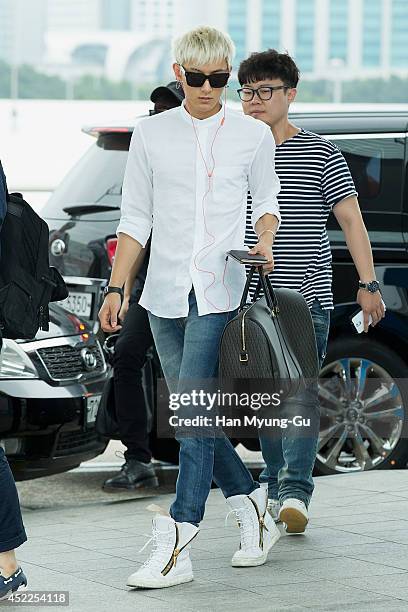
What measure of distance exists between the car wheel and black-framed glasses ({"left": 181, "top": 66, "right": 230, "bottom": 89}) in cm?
282

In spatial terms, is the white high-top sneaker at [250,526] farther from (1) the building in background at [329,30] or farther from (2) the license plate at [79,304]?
(1) the building in background at [329,30]

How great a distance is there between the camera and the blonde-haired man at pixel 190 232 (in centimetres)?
439

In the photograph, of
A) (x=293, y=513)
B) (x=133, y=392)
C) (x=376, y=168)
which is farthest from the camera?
(x=376, y=168)

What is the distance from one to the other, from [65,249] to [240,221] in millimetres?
2968

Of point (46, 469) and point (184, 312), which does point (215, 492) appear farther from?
point (184, 312)

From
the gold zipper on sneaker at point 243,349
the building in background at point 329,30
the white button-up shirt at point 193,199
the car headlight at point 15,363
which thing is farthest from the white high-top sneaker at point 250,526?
the building in background at point 329,30

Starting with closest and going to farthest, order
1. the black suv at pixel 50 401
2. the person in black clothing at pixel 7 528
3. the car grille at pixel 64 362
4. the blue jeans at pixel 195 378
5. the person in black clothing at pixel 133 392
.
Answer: the person in black clothing at pixel 7 528 < the blue jeans at pixel 195 378 < the black suv at pixel 50 401 < the car grille at pixel 64 362 < the person in black clothing at pixel 133 392

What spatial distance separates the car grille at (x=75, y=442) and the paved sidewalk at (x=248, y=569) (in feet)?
0.97

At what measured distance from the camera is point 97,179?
755 centimetres

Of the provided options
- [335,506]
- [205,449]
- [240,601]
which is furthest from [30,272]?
[335,506]

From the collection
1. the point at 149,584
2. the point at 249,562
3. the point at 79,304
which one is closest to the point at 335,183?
the point at 249,562

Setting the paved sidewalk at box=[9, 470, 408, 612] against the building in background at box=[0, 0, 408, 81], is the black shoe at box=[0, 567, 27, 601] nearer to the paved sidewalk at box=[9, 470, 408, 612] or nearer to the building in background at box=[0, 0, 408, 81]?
the paved sidewalk at box=[9, 470, 408, 612]

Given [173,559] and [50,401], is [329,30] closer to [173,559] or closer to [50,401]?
[50,401]

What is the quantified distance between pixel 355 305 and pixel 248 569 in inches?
99.6
